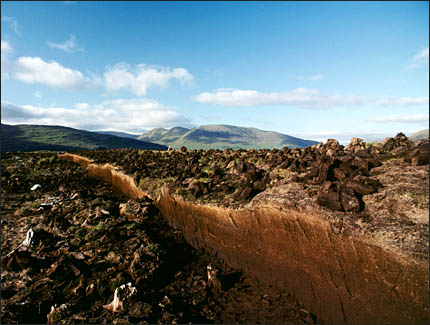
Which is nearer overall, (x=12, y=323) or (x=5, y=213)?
(x=12, y=323)

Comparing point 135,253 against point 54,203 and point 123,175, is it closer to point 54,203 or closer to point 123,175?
point 54,203

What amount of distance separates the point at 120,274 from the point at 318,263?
7.66 metres

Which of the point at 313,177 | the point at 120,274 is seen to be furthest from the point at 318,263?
the point at 120,274

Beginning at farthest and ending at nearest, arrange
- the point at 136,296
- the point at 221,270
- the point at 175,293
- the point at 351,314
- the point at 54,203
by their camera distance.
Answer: the point at 54,203 → the point at 221,270 → the point at 175,293 → the point at 136,296 → the point at 351,314

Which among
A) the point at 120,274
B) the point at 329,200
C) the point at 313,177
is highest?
the point at 313,177

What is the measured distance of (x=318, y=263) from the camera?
7.36 m

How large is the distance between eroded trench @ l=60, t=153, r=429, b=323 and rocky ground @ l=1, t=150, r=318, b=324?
66cm

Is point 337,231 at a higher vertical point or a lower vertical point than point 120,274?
higher

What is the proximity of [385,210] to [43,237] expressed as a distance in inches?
604

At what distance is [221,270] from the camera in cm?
971

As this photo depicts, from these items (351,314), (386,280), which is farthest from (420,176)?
(351,314)

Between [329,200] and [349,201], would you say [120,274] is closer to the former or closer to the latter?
[329,200]

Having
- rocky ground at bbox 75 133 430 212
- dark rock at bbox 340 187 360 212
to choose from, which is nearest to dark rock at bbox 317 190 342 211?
rocky ground at bbox 75 133 430 212

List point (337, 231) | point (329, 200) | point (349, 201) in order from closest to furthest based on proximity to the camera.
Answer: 1. point (337, 231)
2. point (349, 201)
3. point (329, 200)
